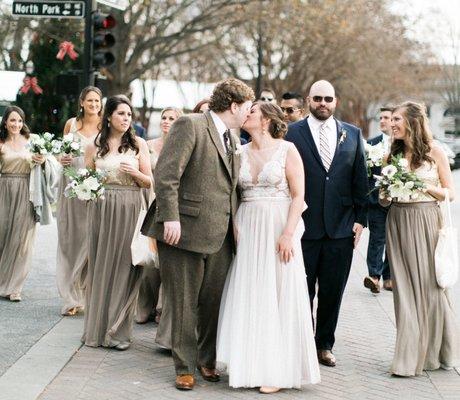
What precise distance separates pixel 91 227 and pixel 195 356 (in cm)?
194

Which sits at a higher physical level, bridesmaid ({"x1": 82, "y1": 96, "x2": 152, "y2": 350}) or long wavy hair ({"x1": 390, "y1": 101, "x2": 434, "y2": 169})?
long wavy hair ({"x1": 390, "y1": 101, "x2": 434, "y2": 169})

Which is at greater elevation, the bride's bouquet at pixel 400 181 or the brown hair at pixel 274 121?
the brown hair at pixel 274 121

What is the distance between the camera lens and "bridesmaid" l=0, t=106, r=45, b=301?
10148 mm

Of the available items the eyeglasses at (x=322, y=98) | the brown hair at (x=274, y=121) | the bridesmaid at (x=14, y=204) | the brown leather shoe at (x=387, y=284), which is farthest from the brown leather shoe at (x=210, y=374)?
the brown leather shoe at (x=387, y=284)

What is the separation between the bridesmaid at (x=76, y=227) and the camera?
9.29 meters

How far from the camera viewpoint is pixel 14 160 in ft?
33.3

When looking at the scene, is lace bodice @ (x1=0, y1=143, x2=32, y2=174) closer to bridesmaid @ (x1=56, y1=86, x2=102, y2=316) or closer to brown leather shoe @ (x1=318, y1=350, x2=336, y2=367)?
bridesmaid @ (x1=56, y1=86, x2=102, y2=316)

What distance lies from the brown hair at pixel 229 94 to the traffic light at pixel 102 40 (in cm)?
771

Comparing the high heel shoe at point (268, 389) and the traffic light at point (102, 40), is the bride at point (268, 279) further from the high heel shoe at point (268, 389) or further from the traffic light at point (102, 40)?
the traffic light at point (102, 40)

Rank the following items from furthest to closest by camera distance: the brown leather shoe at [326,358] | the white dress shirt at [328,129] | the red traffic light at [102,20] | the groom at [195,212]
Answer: the red traffic light at [102,20] < the white dress shirt at [328,129] < the brown leather shoe at [326,358] < the groom at [195,212]

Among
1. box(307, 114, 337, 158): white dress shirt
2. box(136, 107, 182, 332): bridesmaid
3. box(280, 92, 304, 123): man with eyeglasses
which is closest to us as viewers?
box(307, 114, 337, 158): white dress shirt

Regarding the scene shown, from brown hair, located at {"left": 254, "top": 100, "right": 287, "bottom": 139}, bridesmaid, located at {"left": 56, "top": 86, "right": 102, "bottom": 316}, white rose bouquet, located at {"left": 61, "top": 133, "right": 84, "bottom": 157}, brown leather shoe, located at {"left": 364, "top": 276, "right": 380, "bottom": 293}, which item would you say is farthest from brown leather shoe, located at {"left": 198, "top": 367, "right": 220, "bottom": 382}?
brown leather shoe, located at {"left": 364, "top": 276, "right": 380, "bottom": 293}

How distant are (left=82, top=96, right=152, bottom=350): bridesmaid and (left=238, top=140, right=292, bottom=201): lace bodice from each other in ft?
4.84

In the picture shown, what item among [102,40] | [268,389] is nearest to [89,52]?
[102,40]
